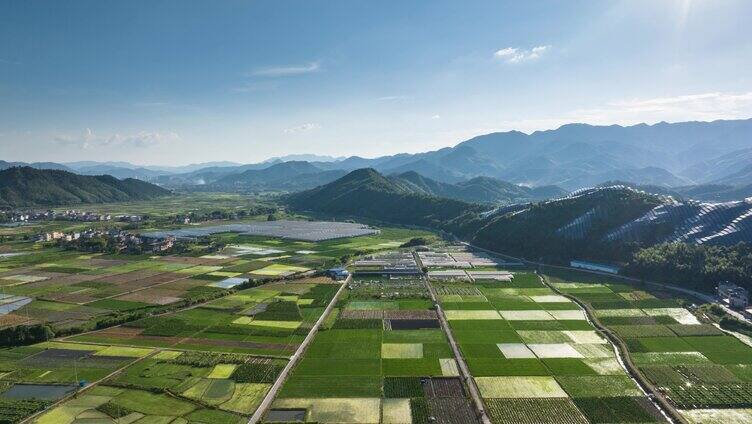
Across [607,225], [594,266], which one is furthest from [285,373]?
[607,225]

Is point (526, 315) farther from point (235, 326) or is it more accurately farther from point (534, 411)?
point (235, 326)

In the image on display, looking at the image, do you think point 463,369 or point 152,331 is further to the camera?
point 152,331

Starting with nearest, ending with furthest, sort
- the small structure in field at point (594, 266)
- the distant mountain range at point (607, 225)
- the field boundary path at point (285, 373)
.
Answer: the field boundary path at point (285, 373) < the small structure in field at point (594, 266) < the distant mountain range at point (607, 225)

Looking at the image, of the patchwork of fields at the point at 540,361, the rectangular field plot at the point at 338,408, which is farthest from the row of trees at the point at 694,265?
the rectangular field plot at the point at 338,408

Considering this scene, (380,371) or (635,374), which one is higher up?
(380,371)

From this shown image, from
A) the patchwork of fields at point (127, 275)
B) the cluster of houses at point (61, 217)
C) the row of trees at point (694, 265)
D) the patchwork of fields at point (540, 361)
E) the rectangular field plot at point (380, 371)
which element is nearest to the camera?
the patchwork of fields at point (540, 361)

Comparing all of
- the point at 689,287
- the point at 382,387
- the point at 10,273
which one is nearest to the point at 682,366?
the point at 382,387

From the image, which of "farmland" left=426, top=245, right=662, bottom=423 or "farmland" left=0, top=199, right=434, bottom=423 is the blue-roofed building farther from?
"farmland" left=426, top=245, right=662, bottom=423

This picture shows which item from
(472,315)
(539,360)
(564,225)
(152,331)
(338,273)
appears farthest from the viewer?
(564,225)

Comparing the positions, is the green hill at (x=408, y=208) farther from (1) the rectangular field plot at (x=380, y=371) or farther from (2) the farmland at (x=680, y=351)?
(1) the rectangular field plot at (x=380, y=371)
